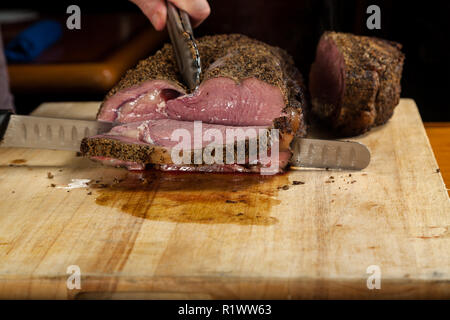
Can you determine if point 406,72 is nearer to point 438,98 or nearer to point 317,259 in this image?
point 438,98

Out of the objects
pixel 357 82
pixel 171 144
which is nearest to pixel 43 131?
pixel 171 144

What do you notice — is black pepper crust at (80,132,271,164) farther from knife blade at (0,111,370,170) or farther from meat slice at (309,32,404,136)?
meat slice at (309,32,404,136)

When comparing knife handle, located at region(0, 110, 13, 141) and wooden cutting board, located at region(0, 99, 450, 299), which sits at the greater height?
knife handle, located at region(0, 110, 13, 141)

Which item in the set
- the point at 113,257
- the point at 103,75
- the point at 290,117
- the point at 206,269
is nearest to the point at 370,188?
the point at 290,117

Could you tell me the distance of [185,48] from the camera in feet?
8.29

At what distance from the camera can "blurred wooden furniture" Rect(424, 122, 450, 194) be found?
2512 millimetres

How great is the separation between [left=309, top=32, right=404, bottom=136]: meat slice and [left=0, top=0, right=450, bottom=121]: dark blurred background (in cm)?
126

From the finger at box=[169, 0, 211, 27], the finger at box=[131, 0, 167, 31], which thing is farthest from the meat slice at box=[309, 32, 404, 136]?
the finger at box=[131, 0, 167, 31]

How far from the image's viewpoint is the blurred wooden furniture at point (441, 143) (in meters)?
2.51

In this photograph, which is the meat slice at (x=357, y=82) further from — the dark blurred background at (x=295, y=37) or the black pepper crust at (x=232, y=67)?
the dark blurred background at (x=295, y=37)

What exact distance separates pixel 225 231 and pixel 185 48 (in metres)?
0.93

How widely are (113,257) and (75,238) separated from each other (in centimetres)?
20

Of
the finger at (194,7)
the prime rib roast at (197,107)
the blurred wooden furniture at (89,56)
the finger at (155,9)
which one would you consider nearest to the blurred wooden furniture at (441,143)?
the prime rib roast at (197,107)

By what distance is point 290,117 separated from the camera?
93.4 inches
